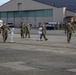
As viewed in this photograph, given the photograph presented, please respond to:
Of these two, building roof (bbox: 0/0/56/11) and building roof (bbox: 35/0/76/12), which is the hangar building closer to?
building roof (bbox: 0/0/56/11)

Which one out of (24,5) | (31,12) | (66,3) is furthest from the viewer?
(66,3)

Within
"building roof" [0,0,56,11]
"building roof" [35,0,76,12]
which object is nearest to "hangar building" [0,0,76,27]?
"building roof" [0,0,56,11]

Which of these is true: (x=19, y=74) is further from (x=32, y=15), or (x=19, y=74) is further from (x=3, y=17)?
(x=3, y=17)

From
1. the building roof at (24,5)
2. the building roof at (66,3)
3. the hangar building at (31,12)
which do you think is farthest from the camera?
the building roof at (66,3)

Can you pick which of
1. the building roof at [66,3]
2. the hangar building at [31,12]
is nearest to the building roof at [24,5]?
the hangar building at [31,12]

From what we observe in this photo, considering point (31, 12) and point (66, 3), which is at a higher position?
point (66, 3)

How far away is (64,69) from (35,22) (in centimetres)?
9271

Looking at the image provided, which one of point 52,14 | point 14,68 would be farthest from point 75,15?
point 14,68

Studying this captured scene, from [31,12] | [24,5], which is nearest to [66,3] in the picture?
[31,12]

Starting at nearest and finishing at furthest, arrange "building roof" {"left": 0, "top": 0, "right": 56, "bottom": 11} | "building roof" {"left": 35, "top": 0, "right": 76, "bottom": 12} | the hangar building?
the hangar building → "building roof" {"left": 0, "top": 0, "right": 56, "bottom": 11} → "building roof" {"left": 35, "top": 0, "right": 76, "bottom": 12}

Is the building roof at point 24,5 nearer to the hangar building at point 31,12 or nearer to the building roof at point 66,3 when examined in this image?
the hangar building at point 31,12

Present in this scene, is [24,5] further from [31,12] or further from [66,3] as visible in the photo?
[66,3]

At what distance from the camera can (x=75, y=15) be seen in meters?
99.1

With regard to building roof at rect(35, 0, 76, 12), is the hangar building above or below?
below
